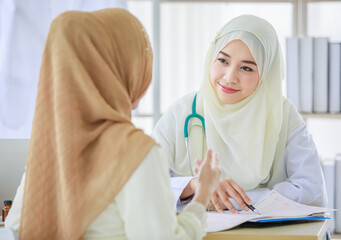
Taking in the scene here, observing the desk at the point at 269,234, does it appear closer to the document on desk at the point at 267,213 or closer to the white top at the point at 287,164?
the document on desk at the point at 267,213

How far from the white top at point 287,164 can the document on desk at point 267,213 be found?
0.10 m

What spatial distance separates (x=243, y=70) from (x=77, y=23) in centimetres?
101

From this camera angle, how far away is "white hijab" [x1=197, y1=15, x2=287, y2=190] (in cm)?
199

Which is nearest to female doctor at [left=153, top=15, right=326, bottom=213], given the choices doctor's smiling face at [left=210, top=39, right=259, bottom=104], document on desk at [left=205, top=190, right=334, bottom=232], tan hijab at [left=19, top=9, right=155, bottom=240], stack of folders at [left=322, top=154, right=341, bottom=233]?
doctor's smiling face at [left=210, top=39, right=259, bottom=104]

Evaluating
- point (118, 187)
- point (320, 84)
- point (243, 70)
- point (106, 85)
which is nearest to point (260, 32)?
point (243, 70)

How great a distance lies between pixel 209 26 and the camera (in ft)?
9.50

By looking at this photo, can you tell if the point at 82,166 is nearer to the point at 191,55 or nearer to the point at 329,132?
the point at 191,55

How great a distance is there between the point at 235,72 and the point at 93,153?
101cm

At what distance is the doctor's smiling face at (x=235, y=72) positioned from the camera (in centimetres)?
204

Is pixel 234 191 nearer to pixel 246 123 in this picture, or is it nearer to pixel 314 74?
pixel 246 123

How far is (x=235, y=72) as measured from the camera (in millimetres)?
2033

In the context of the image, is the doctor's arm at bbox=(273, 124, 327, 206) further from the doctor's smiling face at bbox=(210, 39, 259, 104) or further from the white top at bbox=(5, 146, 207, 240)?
the white top at bbox=(5, 146, 207, 240)

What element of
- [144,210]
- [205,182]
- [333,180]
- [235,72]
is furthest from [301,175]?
[144,210]

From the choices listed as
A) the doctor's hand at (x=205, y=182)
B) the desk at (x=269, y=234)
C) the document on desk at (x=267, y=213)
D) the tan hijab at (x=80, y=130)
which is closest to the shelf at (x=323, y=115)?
the document on desk at (x=267, y=213)
